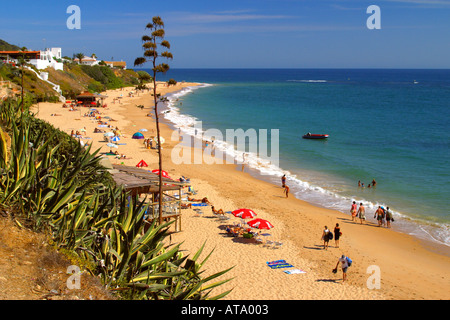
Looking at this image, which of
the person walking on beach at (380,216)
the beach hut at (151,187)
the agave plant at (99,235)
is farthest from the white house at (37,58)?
the agave plant at (99,235)

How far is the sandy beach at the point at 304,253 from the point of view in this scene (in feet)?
37.7

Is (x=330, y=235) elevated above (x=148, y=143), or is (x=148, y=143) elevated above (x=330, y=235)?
(x=148, y=143)

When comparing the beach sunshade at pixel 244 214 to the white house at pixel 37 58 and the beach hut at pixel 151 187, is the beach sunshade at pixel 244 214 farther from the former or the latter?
the white house at pixel 37 58

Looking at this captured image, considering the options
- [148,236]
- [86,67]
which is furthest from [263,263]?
[86,67]

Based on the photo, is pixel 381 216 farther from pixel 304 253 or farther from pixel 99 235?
pixel 99 235

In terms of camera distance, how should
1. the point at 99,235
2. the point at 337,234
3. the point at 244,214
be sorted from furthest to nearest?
the point at 244,214, the point at 337,234, the point at 99,235

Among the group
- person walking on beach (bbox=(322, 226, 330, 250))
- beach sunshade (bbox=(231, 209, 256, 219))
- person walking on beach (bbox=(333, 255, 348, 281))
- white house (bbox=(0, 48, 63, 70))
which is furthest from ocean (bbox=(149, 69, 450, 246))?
white house (bbox=(0, 48, 63, 70))

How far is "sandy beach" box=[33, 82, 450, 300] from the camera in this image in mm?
11477

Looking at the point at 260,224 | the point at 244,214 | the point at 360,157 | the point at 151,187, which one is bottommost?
the point at 260,224

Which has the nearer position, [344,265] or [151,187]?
[344,265]

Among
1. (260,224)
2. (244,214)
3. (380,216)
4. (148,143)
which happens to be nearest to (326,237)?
(260,224)

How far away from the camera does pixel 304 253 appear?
14125 mm
